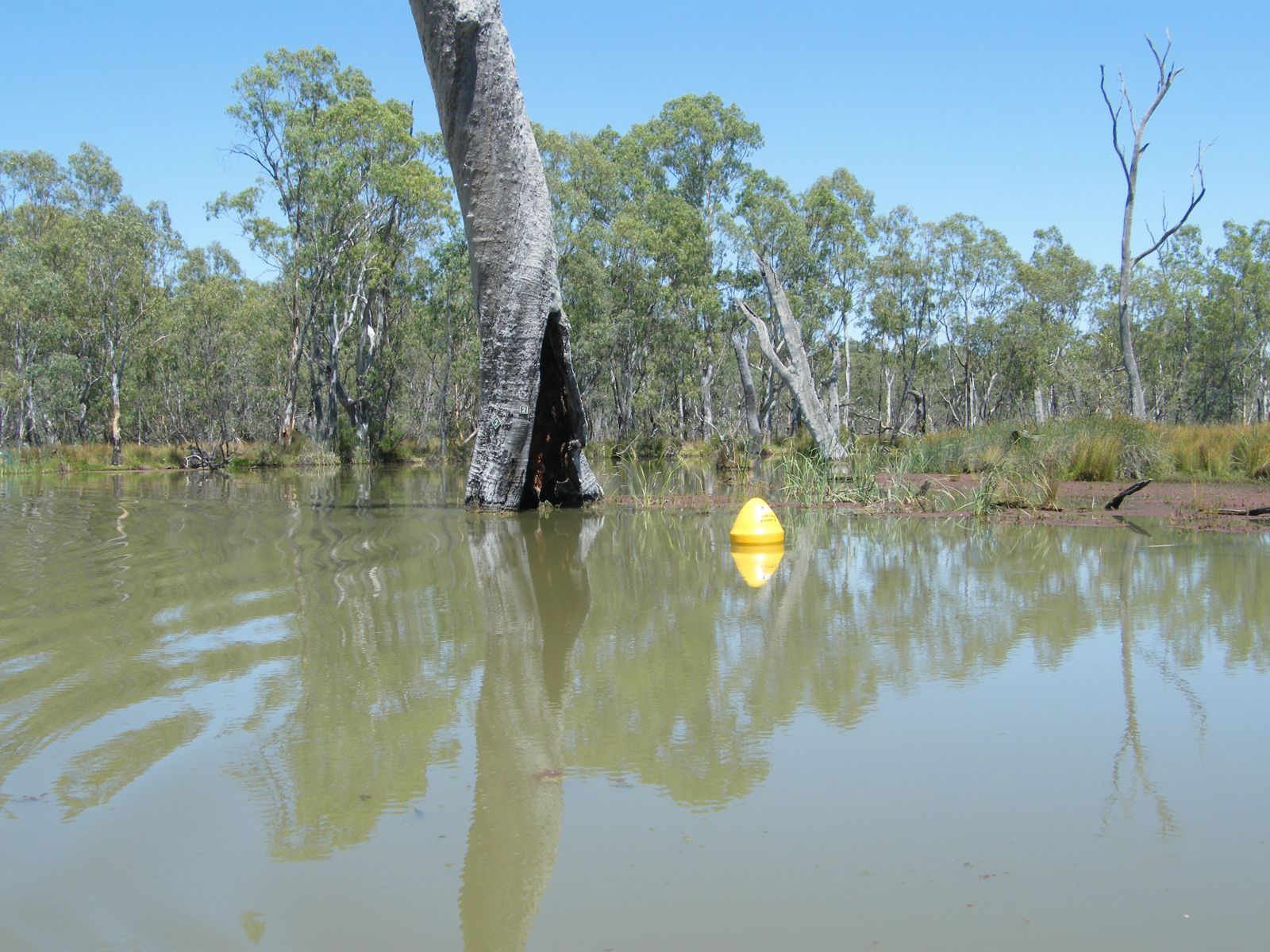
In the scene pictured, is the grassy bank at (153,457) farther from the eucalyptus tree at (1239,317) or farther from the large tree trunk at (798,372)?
the eucalyptus tree at (1239,317)

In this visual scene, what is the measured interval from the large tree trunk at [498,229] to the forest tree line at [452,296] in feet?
23.4

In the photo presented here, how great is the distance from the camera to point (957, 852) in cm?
249

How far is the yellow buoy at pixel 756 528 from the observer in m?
8.17

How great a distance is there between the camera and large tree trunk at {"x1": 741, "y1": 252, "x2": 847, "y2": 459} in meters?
17.0

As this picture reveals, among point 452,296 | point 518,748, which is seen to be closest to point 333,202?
point 452,296

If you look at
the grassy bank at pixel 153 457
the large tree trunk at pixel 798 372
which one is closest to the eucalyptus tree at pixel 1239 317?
the large tree trunk at pixel 798 372

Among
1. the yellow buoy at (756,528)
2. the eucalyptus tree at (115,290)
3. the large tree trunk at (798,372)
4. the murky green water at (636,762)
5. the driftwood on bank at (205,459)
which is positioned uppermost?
the eucalyptus tree at (115,290)

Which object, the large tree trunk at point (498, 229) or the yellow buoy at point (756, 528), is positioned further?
the large tree trunk at point (498, 229)

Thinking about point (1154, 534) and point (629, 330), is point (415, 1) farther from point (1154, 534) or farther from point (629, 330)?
point (629, 330)

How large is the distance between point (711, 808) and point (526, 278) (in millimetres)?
8929

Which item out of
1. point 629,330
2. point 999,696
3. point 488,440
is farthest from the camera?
point 629,330

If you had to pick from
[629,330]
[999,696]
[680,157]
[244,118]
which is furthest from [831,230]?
[999,696]

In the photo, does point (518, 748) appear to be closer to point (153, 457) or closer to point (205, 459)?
point (205, 459)

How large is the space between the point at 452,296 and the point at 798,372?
20.5 m
